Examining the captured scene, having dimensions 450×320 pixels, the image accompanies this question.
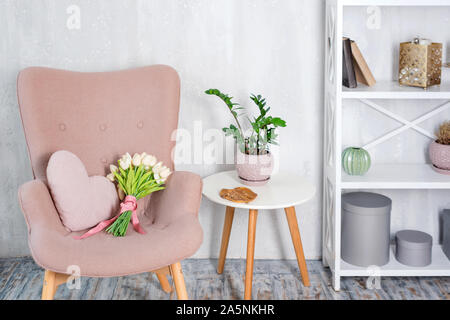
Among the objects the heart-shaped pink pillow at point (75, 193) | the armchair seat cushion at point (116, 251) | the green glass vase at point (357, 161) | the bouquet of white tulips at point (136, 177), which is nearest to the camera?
the armchair seat cushion at point (116, 251)

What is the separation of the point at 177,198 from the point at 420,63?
3.60 feet

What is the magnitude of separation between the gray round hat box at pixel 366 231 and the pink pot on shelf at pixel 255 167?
1.23ft

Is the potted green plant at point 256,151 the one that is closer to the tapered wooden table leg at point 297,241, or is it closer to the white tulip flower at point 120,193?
the tapered wooden table leg at point 297,241

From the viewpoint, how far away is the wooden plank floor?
225cm

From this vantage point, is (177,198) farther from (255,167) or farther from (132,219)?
(255,167)

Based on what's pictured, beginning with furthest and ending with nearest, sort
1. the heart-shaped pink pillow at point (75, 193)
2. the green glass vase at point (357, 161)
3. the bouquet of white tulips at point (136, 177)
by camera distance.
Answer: the green glass vase at point (357, 161)
the bouquet of white tulips at point (136, 177)
the heart-shaped pink pillow at point (75, 193)

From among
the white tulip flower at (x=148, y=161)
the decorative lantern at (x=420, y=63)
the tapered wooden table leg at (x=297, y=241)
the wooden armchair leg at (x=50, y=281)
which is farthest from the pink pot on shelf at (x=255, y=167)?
the wooden armchair leg at (x=50, y=281)

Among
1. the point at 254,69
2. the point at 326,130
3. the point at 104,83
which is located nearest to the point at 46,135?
the point at 104,83

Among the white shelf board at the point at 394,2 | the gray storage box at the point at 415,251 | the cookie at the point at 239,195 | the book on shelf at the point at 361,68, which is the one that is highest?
the white shelf board at the point at 394,2

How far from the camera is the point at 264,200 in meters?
2.11

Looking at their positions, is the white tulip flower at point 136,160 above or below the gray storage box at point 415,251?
above

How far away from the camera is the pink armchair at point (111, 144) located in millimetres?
1749

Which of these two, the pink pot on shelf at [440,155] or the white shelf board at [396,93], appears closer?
the white shelf board at [396,93]

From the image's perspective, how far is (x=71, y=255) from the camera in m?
1.69
